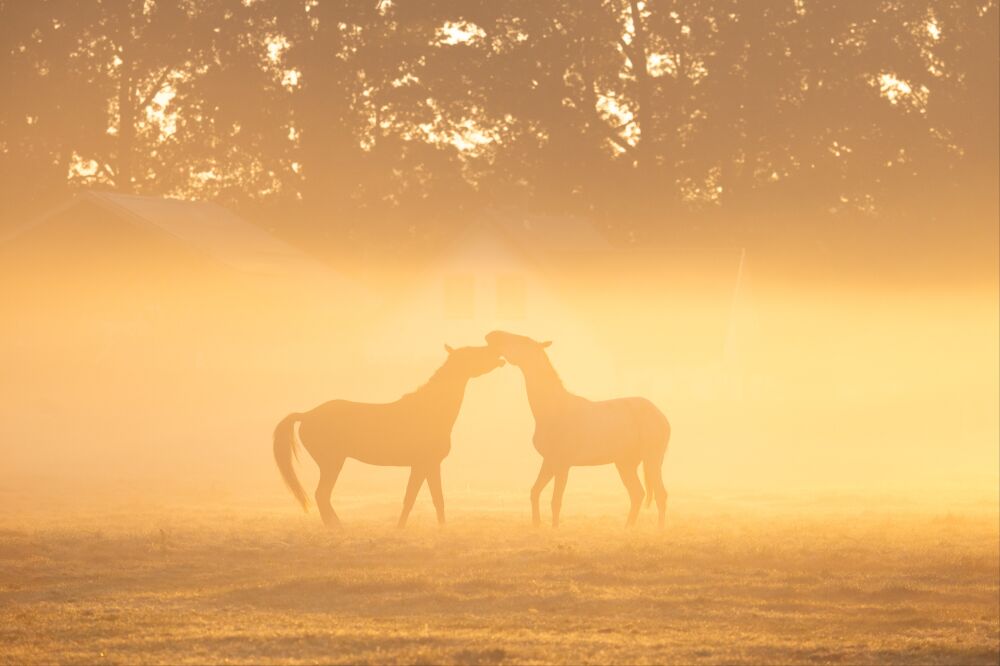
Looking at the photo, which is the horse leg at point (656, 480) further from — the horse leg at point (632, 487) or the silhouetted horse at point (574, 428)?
the horse leg at point (632, 487)

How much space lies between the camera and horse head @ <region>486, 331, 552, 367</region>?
75.8 ft

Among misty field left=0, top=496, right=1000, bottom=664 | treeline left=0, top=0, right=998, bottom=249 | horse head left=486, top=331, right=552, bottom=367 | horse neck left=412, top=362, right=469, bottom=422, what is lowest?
misty field left=0, top=496, right=1000, bottom=664

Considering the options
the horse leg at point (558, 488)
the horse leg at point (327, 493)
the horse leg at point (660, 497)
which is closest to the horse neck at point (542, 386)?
the horse leg at point (558, 488)

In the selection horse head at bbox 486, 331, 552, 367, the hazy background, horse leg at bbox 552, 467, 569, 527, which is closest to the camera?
horse head at bbox 486, 331, 552, 367

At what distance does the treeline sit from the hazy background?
10 cm

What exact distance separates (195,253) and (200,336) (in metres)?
2.40

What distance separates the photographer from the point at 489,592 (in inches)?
704

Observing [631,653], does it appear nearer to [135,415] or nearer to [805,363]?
[135,415]

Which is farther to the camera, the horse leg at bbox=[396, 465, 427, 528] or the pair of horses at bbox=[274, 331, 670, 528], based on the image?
the horse leg at bbox=[396, 465, 427, 528]

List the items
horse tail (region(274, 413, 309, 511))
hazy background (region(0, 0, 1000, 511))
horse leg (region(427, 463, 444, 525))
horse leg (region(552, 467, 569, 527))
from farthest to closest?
hazy background (region(0, 0, 1000, 511)) < horse leg (region(552, 467, 569, 527)) < horse leg (region(427, 463, 444, 525)) < horse tail (region(274, 413, 309, 511))

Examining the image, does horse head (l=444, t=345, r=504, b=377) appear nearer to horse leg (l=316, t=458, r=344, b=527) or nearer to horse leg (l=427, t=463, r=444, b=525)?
horse leg (l=427, t=463, r=444, b=525)

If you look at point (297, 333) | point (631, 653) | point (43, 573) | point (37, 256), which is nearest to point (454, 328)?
point (297, 333)

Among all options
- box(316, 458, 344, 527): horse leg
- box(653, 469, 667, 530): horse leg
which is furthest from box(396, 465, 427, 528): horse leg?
box(653, 469, 667, 530): horse leg

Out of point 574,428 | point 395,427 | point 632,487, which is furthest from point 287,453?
point 632,487
